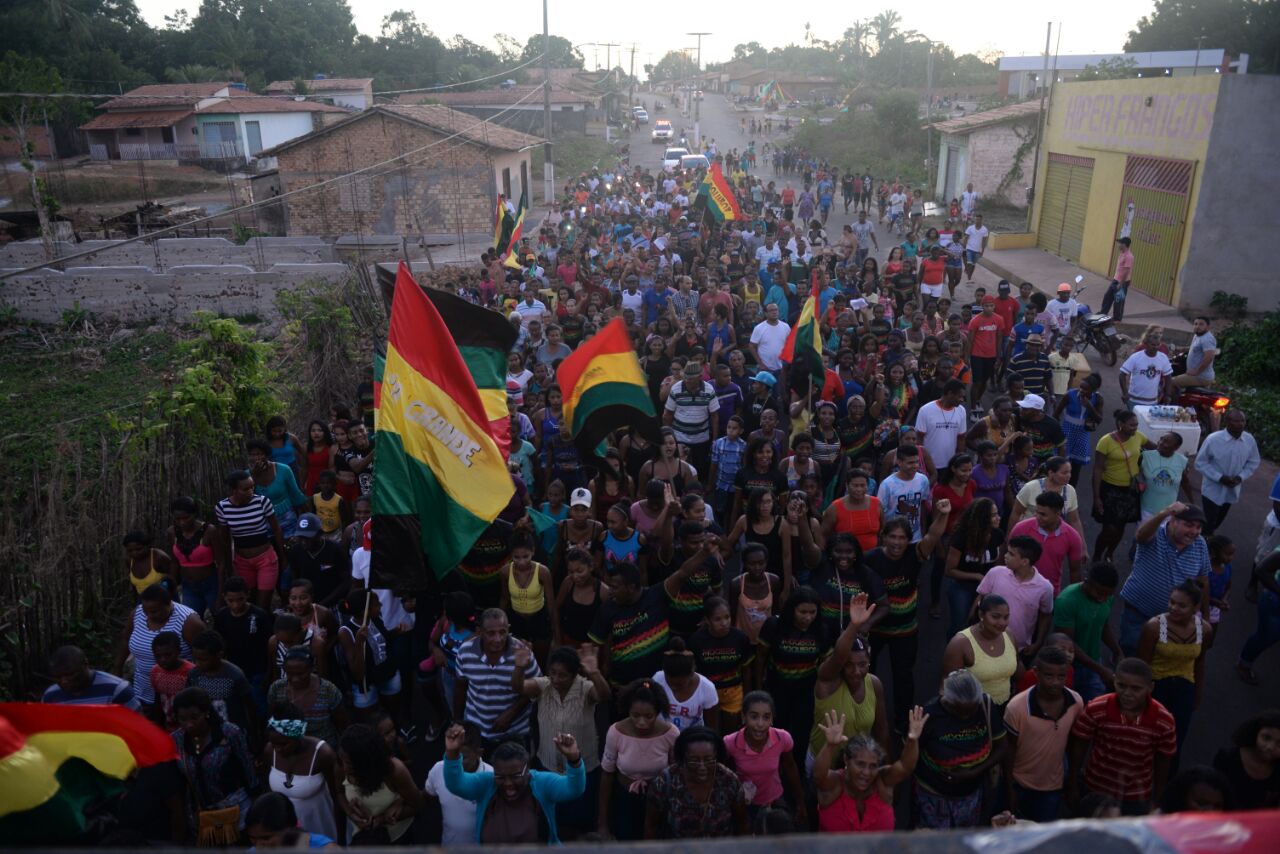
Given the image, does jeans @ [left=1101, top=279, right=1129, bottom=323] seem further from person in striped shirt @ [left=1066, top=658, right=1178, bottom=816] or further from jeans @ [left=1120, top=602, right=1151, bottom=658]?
person in striped shirt @ [left=1066, top=658, right=1178, bottom=816]

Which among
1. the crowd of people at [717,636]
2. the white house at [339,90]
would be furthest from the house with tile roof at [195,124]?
the crowd of people at [717,636]

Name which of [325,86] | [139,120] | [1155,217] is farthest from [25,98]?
[1155,217]

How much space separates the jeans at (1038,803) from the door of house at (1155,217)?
1588 cm

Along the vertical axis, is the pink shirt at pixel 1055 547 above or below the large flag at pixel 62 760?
below

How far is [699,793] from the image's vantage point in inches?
167

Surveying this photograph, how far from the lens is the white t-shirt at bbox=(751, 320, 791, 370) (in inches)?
433

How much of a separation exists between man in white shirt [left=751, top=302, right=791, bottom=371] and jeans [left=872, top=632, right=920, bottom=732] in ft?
17.4

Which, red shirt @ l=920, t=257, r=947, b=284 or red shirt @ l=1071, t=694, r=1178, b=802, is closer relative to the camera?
red shirt @ l=1071, t=694, r=1178, b=802

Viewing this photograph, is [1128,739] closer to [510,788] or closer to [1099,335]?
[510,788]

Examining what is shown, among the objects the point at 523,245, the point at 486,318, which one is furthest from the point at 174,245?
the point at 486,318

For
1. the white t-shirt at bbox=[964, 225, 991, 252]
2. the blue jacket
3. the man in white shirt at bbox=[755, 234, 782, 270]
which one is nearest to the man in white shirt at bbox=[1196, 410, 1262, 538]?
the blue jacket

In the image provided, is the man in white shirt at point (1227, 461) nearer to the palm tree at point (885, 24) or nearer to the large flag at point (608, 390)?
the large flag at point (608, 390)

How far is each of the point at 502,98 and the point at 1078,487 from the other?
50.1 meters

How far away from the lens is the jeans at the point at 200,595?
6809 millimetres
